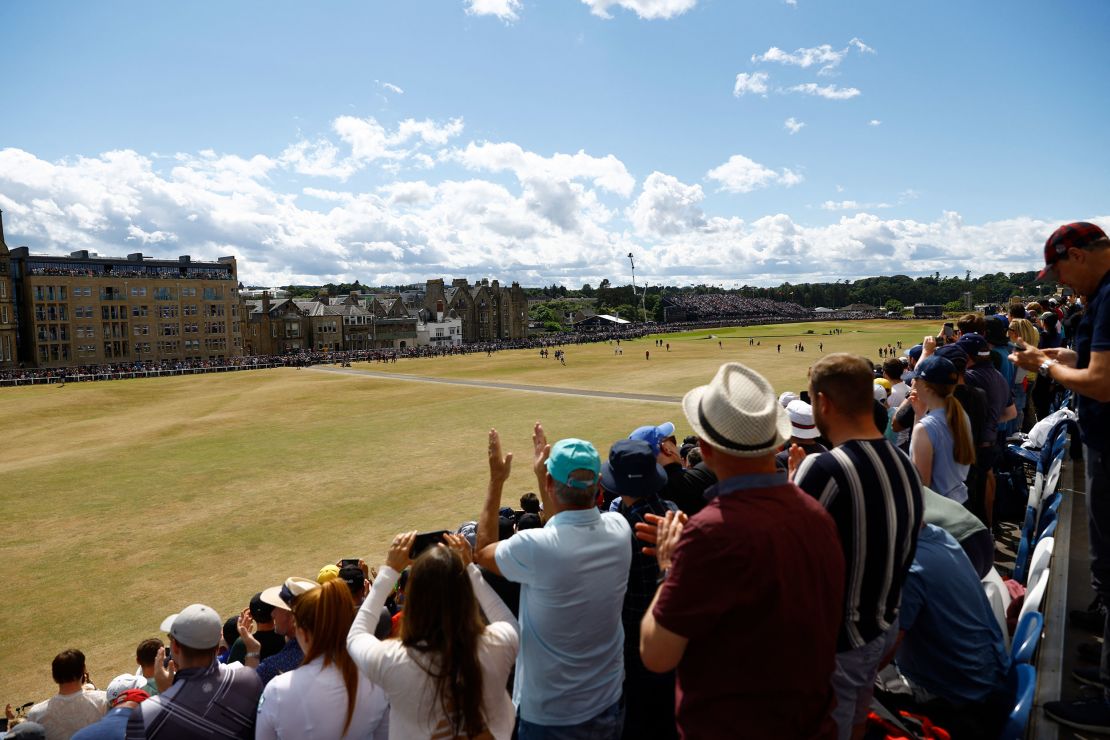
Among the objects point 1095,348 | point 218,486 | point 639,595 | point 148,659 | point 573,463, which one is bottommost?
point 218,486

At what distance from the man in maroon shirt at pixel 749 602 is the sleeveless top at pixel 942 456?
12.1 feet

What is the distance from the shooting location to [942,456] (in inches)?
213

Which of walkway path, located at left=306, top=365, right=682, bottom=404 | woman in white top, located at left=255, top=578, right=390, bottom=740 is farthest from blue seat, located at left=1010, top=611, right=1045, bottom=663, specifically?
walkway path, located at left=306, top=365, right=682, bottom=404

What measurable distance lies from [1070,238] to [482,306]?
128928 millimetres

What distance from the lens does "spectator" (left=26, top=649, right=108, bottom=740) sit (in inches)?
204

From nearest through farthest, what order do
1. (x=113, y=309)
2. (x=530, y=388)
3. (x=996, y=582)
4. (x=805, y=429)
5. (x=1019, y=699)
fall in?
1. (x=1019, y=699)
2. (x=996, y=582)
3. (x=805, y=429)
4. (x=530, y=388)
5. (x=113, y=309)

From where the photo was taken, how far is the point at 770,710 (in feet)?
7.57

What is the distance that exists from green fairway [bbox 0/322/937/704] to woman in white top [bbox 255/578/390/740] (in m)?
8.31

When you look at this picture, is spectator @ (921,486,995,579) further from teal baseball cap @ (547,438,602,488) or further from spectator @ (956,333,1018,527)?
spectator @ (956,333,1018,527)

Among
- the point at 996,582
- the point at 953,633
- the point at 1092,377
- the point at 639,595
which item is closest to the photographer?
the point at 1092,377

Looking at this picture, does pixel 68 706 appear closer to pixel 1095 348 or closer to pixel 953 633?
pixel 953 633

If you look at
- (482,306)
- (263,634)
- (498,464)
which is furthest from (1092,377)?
(482,306)

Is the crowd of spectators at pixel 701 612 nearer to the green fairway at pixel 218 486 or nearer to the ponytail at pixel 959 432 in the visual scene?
the ponytail at pixel 959 432

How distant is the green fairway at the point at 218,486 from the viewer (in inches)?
477
